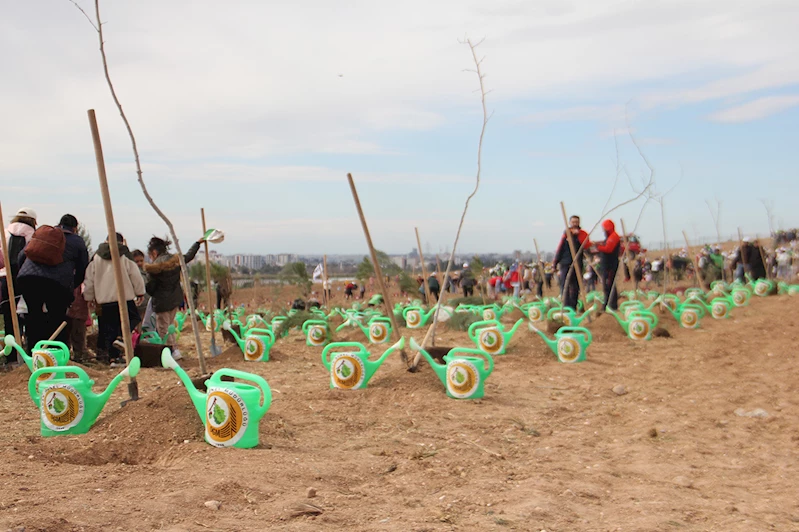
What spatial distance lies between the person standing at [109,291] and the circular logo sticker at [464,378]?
140 inches

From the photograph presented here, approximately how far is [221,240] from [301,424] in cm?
244

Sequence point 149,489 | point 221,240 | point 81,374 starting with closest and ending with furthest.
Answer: point 149,489 → point 81,374 → point 221,240

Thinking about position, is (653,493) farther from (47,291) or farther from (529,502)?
(47,291)

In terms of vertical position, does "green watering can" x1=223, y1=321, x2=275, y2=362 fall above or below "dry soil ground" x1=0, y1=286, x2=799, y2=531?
above

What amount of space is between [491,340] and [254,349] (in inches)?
104

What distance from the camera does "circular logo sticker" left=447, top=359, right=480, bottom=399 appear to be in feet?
17.3

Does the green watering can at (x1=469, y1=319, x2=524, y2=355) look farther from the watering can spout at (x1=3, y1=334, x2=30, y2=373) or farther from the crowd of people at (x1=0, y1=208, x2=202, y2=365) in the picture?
the watering can spout at (x1=3, y1=334, x2=30, y2=373)

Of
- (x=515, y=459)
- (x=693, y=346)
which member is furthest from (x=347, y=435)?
(x=693, y=346)

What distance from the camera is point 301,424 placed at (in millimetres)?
4465

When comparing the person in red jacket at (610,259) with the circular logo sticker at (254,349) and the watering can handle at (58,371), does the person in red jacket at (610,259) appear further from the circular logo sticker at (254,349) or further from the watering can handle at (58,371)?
the watering can handle at (58,371)

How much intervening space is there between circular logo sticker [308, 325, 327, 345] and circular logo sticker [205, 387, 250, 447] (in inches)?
236

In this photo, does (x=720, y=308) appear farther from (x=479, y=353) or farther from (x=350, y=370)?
(x=350, y=370)

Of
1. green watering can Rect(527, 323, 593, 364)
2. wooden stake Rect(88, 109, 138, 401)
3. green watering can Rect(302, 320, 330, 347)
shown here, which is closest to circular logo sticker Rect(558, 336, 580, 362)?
green watering can Rect(527, 323, 593, 364)

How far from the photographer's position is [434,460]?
3.77 metres
